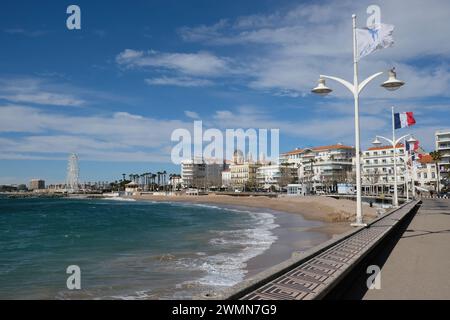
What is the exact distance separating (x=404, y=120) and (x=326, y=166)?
354 ft

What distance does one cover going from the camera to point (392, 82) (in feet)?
42.1

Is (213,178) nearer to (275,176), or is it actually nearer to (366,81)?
(275,176)

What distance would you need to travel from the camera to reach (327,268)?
6.93m

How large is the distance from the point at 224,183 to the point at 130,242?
157 metres

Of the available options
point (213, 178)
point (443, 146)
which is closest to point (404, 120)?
point (443, 146)

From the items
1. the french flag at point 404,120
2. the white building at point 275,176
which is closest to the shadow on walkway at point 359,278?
the french flag at point 404,120

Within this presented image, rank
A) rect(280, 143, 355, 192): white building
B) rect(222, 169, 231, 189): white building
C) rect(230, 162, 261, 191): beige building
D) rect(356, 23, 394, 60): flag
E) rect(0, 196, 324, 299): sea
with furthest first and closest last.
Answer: rect(222, 169, 231, 189): white building
rect(230, 162, 261, 191): beige building
rect(280, 143, 355, 192): white building
rect(356, 23, 394, 60): flag
rect(0, 196, 324, 299): sea

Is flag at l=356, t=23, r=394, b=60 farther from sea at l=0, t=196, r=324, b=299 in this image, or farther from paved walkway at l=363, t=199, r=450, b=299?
sea at l=0, t=196, r=324, b=299

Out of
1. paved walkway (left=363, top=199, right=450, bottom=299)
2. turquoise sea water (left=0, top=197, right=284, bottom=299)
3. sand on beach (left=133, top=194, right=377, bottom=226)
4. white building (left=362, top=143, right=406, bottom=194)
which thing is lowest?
sand on beach (left=133, top=194, right=377, bottom=226)

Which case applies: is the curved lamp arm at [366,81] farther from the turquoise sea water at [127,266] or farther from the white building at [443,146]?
the white building at [443,146]

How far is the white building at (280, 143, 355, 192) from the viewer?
124750 mm

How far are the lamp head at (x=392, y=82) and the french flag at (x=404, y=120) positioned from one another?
11.1 metres

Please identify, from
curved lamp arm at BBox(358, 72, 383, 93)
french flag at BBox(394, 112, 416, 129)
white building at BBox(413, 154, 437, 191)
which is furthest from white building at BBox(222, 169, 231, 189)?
curved lamp arm at BBox(358, 72, 383, 93)

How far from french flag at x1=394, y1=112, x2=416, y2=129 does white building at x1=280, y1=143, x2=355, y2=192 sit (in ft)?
315
